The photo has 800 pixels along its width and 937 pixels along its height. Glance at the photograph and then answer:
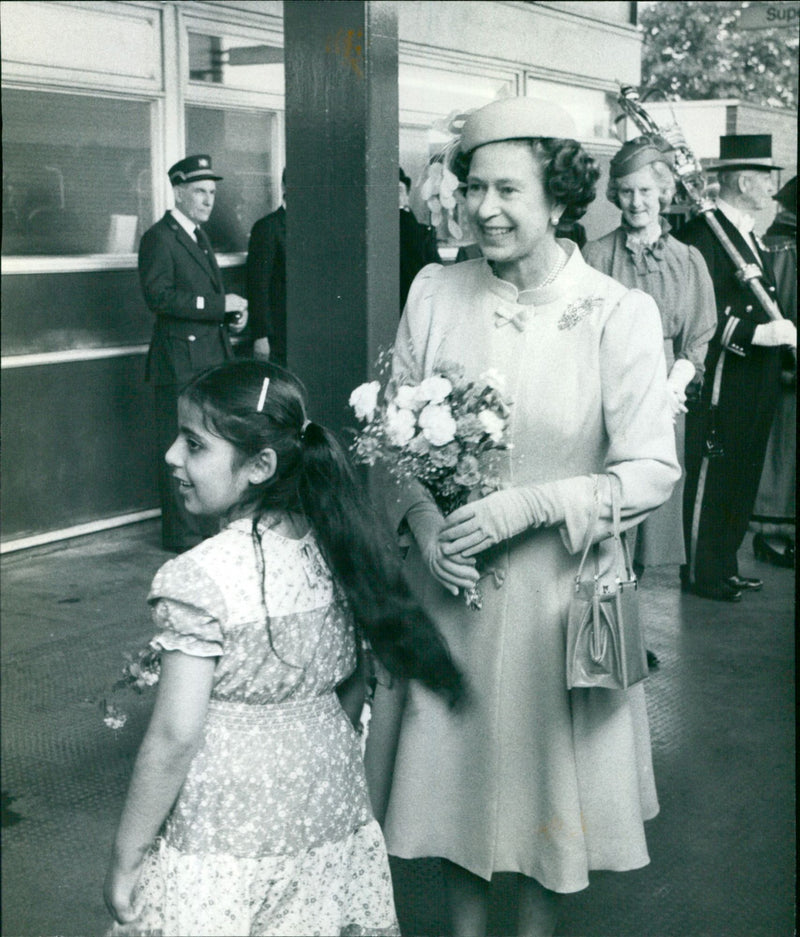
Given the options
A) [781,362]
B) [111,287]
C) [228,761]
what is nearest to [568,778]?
[228,761]

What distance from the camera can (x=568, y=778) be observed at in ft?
9.72

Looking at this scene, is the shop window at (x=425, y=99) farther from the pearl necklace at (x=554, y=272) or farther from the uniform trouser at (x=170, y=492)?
the pearl necklace at (x=554, y=272)

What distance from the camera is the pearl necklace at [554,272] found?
2980 mm

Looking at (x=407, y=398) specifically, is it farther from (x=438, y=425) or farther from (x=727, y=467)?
(x=727, y=467)

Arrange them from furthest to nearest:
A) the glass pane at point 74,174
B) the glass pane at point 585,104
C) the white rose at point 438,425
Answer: the glass pane at point 585,104 < the glass pane at point 74,174 < the white rose at point 438,425

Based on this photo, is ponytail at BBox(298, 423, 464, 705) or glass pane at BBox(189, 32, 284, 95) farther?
glass pane at BBox(189, 32, 284, 95)

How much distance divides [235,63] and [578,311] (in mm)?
6083

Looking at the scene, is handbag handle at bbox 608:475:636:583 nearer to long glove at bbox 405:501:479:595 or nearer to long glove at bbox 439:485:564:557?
long glove at bbox 439:485:564:557

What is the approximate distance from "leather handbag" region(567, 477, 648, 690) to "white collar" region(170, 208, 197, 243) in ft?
16.7

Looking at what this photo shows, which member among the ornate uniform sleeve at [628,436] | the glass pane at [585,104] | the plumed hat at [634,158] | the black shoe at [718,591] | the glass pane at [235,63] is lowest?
the black shoe at [718,591]

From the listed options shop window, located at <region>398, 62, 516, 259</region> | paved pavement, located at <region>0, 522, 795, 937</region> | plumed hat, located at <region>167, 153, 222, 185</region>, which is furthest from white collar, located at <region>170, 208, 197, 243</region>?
shop window, located at <region>398, 62, 516, 259</region>

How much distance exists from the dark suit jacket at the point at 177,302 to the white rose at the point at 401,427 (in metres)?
4.67

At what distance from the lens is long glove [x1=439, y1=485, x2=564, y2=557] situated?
279cm

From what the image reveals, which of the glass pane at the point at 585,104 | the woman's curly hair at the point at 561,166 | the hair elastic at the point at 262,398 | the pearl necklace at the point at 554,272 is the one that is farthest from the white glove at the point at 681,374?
the glass pane at the point at 585,104
